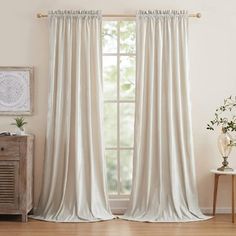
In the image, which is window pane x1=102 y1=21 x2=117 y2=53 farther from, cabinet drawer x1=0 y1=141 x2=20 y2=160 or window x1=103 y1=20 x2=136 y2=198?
cabinet drawer x1=0 y1=141 x2=20 y2=160

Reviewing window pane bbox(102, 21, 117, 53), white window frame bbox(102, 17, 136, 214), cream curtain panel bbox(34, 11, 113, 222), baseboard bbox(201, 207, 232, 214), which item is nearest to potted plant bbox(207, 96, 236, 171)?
baseboard bbox(201, 207, 232, 214)

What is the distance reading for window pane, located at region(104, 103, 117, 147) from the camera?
18.3 feet

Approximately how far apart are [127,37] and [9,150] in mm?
1984

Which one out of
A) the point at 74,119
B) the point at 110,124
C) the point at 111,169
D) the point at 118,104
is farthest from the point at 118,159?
the point at 74,119

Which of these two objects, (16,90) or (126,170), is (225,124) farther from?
(16,90)

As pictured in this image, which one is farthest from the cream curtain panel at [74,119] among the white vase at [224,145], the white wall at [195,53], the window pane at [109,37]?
the white vase at [224,145]

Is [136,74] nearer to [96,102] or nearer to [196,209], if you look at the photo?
[96,102]

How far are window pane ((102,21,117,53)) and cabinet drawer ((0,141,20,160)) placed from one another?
1621mm

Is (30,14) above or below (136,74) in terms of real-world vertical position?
above

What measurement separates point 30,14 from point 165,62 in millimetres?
1708

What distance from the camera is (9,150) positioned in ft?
16.0

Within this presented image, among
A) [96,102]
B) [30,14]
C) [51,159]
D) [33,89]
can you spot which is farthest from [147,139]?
[30,14]

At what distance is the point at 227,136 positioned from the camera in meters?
5.19

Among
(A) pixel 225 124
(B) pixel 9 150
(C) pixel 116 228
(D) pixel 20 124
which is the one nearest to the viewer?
(C) pixel 116 228
